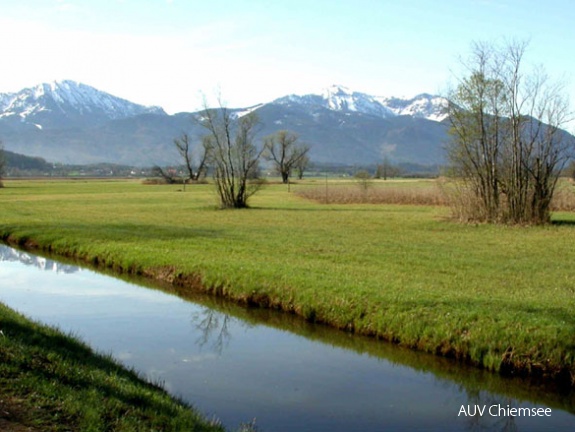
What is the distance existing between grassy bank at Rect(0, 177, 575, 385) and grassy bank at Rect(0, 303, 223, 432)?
22.3 ft

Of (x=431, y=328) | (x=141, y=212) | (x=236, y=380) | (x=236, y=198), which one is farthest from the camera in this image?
(x=236, y=198)

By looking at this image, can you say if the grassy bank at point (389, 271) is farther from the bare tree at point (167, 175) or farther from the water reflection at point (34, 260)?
the bare tree at point (167, 175)

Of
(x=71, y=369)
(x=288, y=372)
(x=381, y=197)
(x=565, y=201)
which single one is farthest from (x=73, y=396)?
(x=381, y=197)

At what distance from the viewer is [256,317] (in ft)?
60.2

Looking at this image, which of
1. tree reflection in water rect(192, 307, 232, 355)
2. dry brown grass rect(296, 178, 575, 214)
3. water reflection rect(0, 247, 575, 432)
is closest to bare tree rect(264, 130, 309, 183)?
dry brown grass rect(296, 178, 575, 214)

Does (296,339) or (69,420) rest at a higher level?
(69,420)

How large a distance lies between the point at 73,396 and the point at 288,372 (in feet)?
17.7

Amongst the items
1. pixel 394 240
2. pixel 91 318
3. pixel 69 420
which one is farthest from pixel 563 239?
pixel 69 420

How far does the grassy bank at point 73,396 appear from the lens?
26.9 feet

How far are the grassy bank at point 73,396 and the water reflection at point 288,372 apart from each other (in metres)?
1.49

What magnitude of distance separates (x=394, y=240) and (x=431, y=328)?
51.6ft

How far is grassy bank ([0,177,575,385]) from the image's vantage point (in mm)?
14070

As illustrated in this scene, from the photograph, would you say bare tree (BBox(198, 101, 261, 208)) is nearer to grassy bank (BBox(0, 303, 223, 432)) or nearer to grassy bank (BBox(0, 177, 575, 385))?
grassy bank (BBox(0, 177, 575, 385))

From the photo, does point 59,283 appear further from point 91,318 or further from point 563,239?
point 563,239
